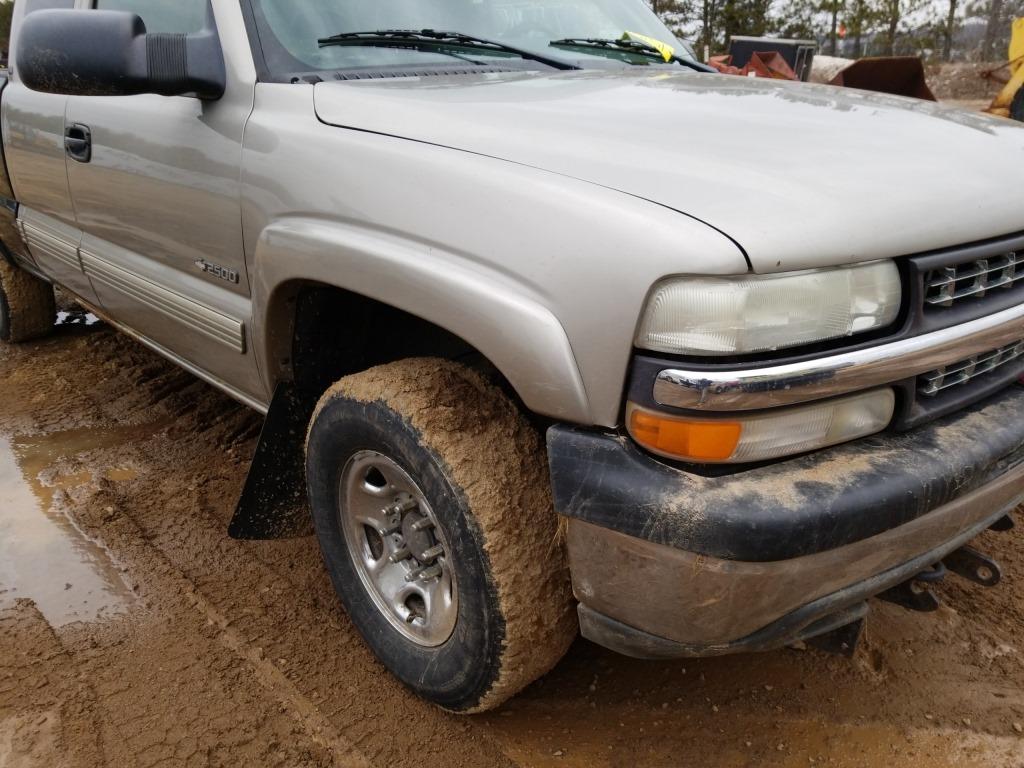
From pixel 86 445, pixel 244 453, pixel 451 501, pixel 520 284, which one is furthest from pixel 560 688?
pixel 86 445

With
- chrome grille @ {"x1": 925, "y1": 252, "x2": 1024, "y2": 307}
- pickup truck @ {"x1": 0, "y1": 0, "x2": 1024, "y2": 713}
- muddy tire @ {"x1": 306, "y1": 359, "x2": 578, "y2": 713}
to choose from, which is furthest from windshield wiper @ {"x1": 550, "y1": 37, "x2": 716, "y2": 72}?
chrome grille @ {"x1": 925, "y1": 252, "x2": 1024, "y2": 307}

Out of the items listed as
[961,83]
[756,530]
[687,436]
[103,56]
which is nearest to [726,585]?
[756,530]

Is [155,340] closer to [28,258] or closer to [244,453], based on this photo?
[244,453]

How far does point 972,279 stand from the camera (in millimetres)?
1674

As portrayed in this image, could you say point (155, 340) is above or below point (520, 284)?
below

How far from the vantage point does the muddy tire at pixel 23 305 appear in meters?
4.58

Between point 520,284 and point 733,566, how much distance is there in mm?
629

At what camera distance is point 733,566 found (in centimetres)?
144

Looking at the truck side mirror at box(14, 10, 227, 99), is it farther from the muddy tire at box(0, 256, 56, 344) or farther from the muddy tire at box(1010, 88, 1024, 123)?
the muddy tire at box(1010, 88, 1024, 123)

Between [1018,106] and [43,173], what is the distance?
990 centimetres

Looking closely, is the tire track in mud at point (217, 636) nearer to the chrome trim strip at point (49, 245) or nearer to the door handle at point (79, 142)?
the chrome trim strip at point (49, 245)

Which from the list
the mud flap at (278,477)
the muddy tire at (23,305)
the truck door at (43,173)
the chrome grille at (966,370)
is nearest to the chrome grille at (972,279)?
the chrome grille at (966,370)

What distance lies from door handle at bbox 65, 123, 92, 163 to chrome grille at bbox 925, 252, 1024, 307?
8.69ft

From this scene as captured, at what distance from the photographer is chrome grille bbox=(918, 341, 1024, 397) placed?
1635 millimetres
